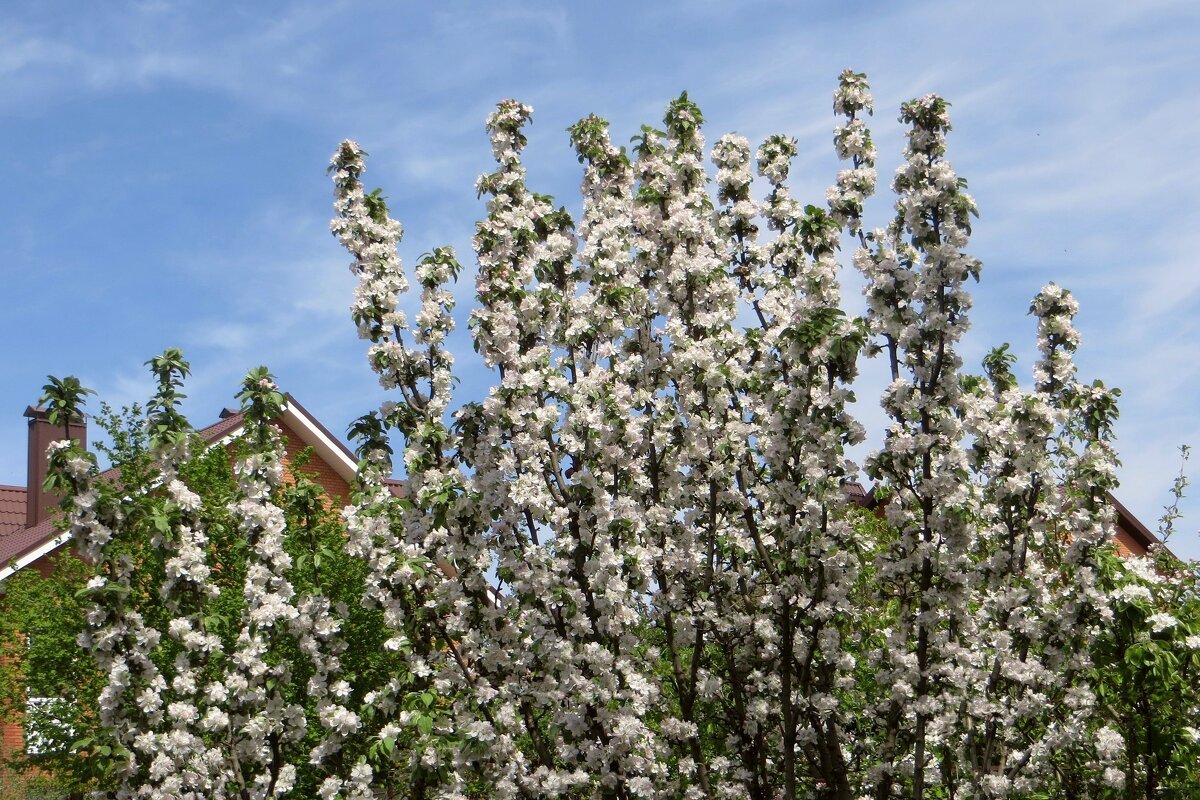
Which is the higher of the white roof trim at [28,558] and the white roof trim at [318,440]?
the white roof trim at [318,440]

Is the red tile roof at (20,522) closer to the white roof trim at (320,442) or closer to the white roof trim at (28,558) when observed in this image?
the white roof trim at (28,558)

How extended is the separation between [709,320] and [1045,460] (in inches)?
139

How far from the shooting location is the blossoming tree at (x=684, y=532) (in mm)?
10891

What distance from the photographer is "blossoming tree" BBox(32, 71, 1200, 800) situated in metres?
10.9

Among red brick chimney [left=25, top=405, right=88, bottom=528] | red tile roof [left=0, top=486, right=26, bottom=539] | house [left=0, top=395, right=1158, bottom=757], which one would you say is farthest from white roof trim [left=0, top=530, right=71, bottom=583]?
red tile roof [left=0, top=486, right=26, bottom=539]

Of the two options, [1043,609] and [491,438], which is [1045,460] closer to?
[1043,609]

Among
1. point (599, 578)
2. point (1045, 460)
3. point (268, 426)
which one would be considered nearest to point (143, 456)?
point (268, 426)

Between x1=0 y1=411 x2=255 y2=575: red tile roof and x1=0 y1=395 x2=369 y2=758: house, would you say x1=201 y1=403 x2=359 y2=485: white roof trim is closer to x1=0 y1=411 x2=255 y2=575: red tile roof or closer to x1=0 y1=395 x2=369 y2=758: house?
x1=0 y1=395 x2=369 y2=758: house

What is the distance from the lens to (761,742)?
12375 mm

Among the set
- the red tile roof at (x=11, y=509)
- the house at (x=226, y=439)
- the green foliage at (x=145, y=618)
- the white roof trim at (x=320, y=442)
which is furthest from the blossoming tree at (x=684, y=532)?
the red tile roof at (x=11, y=509)

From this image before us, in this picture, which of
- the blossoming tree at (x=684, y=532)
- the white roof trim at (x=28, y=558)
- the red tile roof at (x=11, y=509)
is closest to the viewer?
the blossoming tree at (x=684, y=532)

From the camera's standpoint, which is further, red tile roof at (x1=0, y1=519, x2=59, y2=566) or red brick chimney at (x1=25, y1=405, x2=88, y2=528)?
red brick chimney at (x1=25, y1=405, x2=88, y2=528)

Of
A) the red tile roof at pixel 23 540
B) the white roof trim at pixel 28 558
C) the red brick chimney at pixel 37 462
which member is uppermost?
the red brick chimney at pixel 37 462

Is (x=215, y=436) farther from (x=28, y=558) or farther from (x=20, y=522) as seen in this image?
(x=20, y=522)
